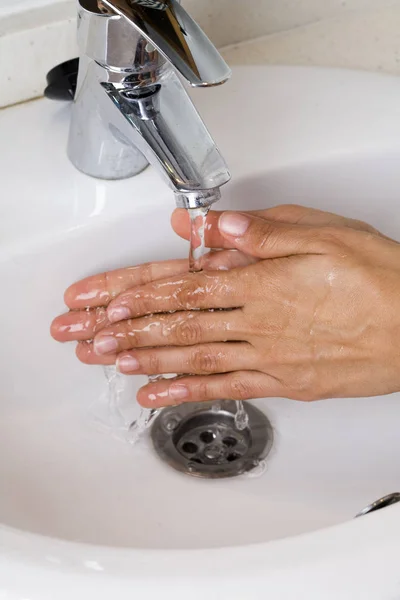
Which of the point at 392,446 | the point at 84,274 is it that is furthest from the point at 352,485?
the point at 84,274

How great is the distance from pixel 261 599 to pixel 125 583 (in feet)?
0.16

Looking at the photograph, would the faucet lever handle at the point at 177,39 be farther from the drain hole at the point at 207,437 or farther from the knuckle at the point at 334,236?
the drain hole at the point at 207,437

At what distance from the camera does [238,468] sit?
0.51 meters

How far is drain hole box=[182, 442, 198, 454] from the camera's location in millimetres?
529

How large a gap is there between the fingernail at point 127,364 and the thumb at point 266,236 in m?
0.09

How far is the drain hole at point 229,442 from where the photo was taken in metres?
0.54

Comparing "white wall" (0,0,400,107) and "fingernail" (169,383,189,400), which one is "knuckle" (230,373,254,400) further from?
"white wall" (0,0,400,107)

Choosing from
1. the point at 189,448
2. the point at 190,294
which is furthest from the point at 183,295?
the point at 189,448

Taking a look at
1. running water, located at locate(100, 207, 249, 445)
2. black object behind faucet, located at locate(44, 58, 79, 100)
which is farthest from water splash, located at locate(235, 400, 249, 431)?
black object behind faucet, located at locate(44, 58, 79, 100)

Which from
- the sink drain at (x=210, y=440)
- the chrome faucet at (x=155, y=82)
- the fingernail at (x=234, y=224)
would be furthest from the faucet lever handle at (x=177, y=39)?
the sink drain at (x=210, y=440)

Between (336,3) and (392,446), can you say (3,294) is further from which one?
(336,3)

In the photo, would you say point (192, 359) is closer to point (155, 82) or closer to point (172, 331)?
point (172, 331)

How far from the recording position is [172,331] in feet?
1.63

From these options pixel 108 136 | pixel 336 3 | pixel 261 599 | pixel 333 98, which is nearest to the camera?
pixel 261 599
